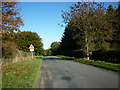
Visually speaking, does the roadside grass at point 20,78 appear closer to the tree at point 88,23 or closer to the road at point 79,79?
the road at point 79,79

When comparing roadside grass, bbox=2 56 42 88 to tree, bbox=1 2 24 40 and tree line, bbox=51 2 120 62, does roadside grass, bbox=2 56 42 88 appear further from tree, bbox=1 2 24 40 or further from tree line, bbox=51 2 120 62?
tree line, bbox=51 2 120 62

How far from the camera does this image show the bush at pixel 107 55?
59.4 ft

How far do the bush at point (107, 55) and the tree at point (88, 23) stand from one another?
1.83 meters

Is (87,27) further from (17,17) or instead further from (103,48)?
(17,17)

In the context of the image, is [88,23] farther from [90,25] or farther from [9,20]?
[9,20]

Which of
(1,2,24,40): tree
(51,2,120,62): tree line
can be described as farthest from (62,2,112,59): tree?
(1,2,24,40): tree

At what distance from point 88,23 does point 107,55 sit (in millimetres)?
7025

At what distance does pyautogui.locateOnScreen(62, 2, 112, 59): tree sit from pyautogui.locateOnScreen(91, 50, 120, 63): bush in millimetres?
1826

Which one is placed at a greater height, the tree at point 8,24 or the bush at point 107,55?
the tree at point 8,24

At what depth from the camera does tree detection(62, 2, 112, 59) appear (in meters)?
23.1

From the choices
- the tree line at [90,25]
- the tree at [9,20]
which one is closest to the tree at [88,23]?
the tree line at [90,25]

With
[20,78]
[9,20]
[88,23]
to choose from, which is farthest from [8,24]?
[88,23]


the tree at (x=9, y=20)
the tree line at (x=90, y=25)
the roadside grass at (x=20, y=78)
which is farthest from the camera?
the tree line at (x=90, y=25)

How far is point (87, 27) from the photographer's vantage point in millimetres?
23812
